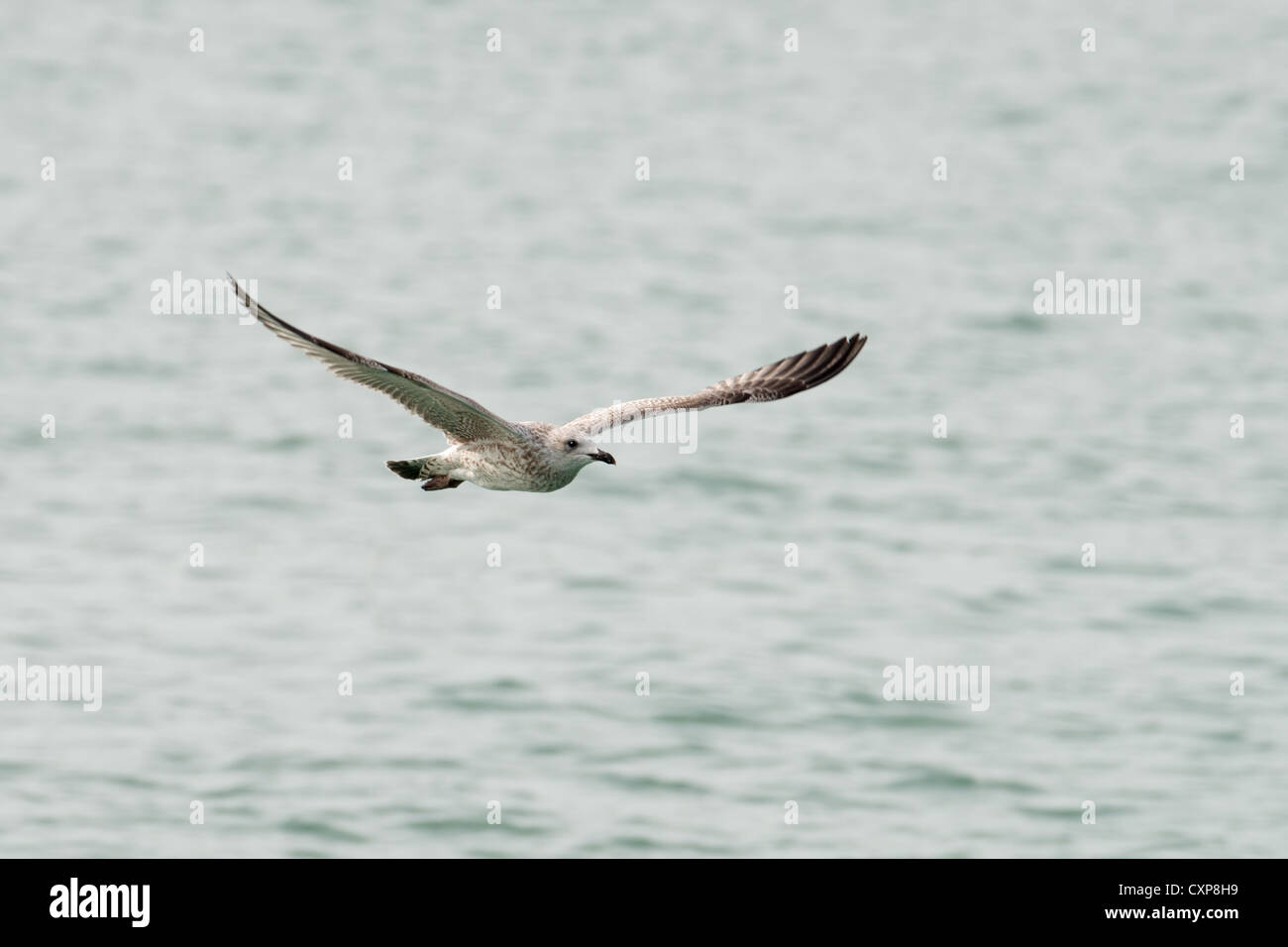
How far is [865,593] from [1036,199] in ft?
78.9

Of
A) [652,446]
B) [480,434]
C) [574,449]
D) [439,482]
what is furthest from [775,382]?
[652,446]

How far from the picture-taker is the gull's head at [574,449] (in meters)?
12.7

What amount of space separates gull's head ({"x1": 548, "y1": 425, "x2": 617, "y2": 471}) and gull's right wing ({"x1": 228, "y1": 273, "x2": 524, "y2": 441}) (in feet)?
1.07

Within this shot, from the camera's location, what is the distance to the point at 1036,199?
54844mm

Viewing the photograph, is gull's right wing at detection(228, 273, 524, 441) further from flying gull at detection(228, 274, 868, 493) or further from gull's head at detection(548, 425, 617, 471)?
gull's head at detection(548, 425, 617, 471)

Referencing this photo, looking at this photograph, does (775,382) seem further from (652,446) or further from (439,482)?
(652,446)

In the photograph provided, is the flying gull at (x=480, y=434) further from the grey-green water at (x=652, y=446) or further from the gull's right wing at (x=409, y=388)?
the grey-green water at (x=652, y=446)

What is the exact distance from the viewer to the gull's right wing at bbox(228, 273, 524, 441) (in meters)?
11.0

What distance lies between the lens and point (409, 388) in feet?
38.4

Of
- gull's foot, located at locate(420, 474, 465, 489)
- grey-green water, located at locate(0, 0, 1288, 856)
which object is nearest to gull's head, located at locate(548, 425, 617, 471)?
gull's foot, located at locate(420, 474, 465, 489)

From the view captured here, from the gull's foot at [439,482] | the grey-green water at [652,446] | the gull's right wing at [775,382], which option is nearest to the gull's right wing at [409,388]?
the gull's foot at [439,482]

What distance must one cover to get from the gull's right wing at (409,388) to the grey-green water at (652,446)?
13278 mm

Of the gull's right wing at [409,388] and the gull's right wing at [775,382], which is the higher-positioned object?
the gull's right wing at [775,382]

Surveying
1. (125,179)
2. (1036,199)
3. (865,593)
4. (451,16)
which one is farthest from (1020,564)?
(451,16)
